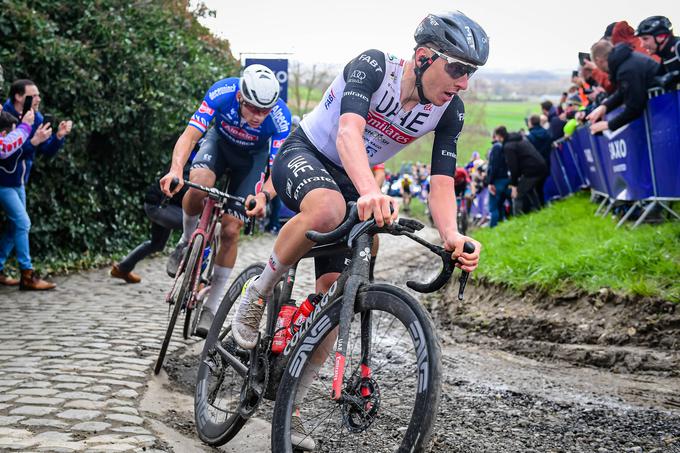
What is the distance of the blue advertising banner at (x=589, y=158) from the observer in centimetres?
1205

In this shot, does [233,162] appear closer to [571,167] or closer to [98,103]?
[98,103]

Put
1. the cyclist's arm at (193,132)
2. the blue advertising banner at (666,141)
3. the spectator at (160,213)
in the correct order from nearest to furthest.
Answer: the cyclist's arm at (193,132) < the spectator at (160,213) < the blue advertising banner at (666,141)

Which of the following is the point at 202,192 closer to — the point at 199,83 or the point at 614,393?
the point at 614,393

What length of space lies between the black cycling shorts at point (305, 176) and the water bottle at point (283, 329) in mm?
250

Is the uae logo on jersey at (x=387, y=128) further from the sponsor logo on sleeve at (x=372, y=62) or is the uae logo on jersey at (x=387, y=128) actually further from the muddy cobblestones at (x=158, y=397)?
the muddy cobblestones at (x=158, y=397)

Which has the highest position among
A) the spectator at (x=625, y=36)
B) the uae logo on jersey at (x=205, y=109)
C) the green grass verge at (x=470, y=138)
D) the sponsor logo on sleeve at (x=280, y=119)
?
the spectator at (x=625, y=36)

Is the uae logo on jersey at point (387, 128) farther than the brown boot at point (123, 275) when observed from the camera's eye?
No

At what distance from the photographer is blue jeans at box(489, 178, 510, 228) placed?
17750 millimetres

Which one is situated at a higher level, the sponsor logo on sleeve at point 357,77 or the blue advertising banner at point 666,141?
the sponsor logo on sleeve at point 357,77

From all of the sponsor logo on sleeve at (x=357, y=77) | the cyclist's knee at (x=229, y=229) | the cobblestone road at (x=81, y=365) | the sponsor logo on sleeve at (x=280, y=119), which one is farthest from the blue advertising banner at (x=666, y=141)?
the sponsor logo on sleeve at (x=357, y=77)

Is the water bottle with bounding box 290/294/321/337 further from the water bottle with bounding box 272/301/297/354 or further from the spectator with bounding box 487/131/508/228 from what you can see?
the spectator with bounding box 487/131/508/228

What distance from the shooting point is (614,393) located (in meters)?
5.64

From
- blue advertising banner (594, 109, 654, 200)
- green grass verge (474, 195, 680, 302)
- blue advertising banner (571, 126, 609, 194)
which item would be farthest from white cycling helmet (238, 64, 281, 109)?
blue advertising banner (571, 126, 609, 194)

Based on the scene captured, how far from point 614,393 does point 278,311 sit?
265 centimetres
